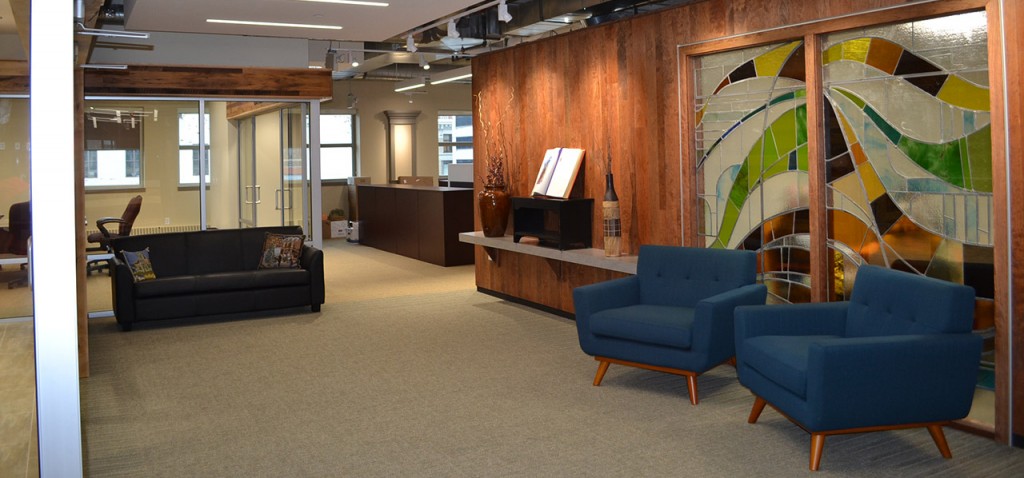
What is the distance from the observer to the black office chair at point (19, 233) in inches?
84.6

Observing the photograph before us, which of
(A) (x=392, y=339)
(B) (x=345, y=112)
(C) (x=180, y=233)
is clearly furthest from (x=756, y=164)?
(B) (x=345, y=112)

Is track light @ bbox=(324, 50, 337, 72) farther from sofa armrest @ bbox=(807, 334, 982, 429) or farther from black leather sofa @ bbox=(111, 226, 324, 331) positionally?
sofa armrest @ bbox=(807, 334, 982, 429)

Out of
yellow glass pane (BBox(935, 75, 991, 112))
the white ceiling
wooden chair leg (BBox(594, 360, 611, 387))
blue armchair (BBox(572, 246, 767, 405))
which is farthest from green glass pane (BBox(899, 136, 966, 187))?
the white ceiling

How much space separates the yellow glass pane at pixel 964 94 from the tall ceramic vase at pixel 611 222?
263 cm

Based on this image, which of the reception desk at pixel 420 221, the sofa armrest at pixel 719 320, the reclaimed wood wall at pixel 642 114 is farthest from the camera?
the reception desk at pixel 420 221

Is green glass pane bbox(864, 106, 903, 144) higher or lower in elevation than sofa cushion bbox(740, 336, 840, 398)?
higher

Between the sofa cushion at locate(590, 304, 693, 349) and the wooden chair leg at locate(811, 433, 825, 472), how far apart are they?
113 centimetres

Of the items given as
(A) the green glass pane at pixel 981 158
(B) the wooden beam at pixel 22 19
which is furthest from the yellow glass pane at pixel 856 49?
(B) the wooden beam at pixel 22 19

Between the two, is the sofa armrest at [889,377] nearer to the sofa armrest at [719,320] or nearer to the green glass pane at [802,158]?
the sofa armrest at [719,320]

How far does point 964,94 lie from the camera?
14.7 feet

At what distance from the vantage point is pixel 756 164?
5.84 metres

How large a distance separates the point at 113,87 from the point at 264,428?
4870mm

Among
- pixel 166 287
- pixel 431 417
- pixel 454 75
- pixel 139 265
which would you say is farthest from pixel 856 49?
pixel 454 75

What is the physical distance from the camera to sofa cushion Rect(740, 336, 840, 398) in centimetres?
405
